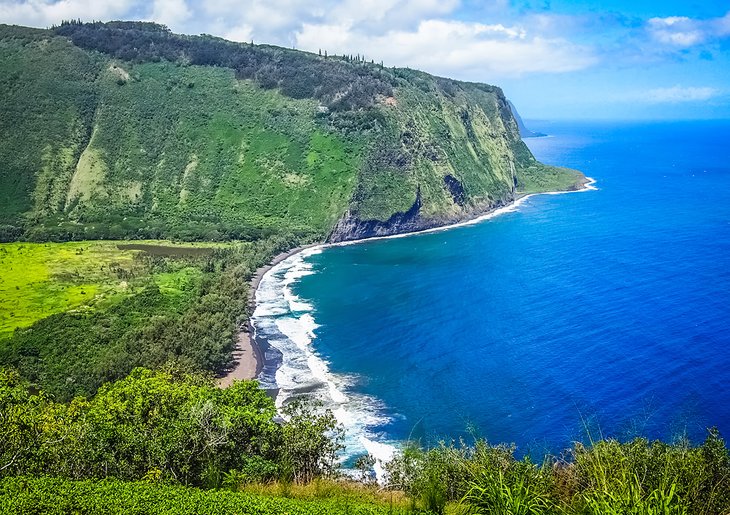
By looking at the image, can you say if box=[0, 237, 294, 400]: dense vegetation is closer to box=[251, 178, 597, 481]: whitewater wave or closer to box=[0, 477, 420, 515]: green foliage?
box=[251, 178, 597, 481]: whitewater wave

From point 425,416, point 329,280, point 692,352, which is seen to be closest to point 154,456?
point 425,416

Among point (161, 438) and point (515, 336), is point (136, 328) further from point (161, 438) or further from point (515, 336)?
point (515, 336)

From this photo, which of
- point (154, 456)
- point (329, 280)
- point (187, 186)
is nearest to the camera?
point (154, 456)

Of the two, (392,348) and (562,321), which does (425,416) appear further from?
(562,321)

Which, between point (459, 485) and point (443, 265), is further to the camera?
point (443, 265)

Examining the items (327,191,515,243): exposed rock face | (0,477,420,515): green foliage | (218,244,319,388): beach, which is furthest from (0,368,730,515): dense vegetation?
(327,191,515,243): exposed rock face

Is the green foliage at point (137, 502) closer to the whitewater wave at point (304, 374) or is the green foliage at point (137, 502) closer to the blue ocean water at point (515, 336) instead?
the blue ocean water at point (515, 336)
